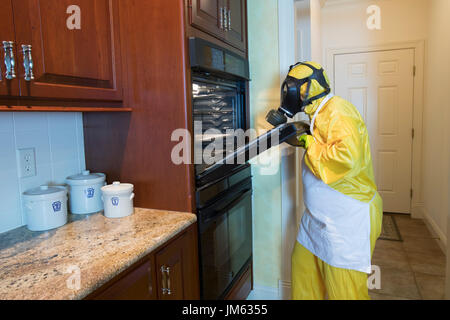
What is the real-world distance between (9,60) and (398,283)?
279cm

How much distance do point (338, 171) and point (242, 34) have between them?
1.08 m

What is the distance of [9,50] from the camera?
3.21 feet

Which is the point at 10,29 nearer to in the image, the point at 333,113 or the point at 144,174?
the point at 144,174

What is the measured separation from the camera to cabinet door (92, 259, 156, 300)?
39.9 inches

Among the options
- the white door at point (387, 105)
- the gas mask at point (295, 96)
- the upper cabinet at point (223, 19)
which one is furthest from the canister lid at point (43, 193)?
the white door at point (387, 105)

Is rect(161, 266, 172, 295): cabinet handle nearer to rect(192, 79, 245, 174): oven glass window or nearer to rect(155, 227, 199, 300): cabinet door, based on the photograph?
rect(155, 227, 199, 300): cabinet door

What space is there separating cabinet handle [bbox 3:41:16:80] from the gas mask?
43.8 inches

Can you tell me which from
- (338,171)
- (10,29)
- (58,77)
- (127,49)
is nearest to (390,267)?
(338,171)

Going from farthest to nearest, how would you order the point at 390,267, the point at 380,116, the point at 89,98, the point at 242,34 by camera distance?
the point at 380,116, the point at 390,267, the point at 242,34, the point at 89,98

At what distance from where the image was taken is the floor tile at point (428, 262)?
106 inches

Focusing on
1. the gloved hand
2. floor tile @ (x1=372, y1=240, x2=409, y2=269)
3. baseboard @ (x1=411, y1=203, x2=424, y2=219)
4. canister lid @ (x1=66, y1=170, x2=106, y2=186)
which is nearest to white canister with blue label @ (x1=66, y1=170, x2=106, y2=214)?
canister lid @ (x1=66, y1=170, x2=106, y2=186)

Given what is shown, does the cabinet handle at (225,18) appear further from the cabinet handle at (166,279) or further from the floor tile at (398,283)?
the floor tile at (398,283)

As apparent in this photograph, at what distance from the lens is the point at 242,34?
2055mm

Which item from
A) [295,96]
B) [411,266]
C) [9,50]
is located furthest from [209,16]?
[411,266]
